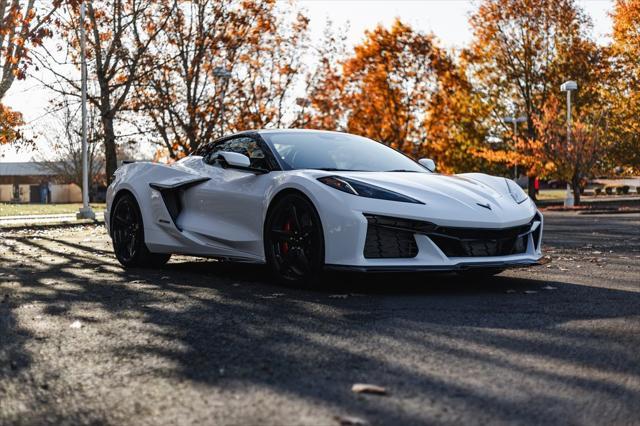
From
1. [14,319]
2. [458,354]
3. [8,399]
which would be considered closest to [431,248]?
[458,354]

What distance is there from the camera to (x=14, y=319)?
5094 millimetres

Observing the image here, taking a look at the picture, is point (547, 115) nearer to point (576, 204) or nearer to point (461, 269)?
point (576, 204)

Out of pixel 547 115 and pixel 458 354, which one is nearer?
pixel 458 354

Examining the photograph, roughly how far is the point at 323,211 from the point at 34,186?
87.3 metres

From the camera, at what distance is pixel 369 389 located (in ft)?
10.5

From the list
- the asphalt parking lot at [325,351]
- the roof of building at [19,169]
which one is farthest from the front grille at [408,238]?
the roof of building at [19,169]

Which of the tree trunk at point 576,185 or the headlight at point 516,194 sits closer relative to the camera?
the headlight at point 516,194

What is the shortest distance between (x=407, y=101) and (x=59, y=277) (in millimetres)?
30805

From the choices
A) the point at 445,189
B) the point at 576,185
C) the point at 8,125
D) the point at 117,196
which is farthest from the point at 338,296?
the point at 576,185

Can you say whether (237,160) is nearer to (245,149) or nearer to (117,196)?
(245,149)

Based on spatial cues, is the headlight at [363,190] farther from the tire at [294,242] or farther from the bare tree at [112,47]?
the bare tree at [112,47]

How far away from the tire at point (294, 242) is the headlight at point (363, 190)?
246 mm

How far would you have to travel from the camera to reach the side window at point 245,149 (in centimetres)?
686

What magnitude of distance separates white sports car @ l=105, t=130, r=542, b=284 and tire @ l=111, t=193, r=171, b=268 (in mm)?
21
